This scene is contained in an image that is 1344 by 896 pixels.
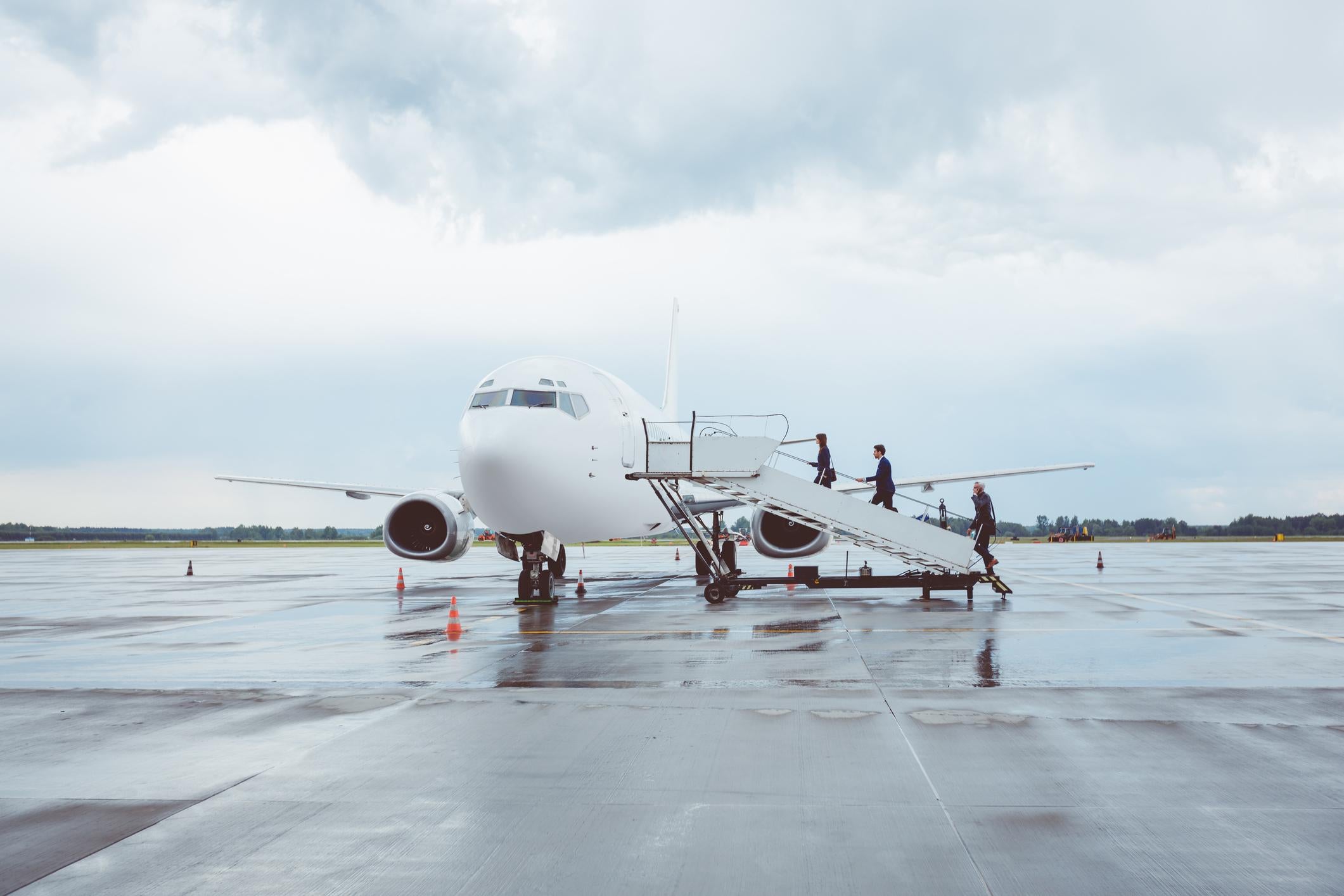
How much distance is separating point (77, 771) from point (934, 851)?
5.09m

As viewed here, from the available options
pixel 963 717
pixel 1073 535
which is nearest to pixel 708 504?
pixel 963 717

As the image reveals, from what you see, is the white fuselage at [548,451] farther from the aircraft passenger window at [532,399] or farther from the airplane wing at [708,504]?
the airplane wing at [708,504]

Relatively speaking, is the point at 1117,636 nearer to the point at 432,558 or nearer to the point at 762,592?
the point at 762,592

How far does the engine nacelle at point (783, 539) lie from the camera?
65.0 feet

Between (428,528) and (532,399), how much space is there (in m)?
7.06

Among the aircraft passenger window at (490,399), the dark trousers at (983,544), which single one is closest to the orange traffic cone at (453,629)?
the aircraft passenger window at (490,399)

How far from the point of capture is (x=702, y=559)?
2075 cm

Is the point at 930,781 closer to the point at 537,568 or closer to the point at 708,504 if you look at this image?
the point at 537,568

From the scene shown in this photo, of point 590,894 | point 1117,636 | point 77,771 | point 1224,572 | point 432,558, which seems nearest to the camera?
point 590,894

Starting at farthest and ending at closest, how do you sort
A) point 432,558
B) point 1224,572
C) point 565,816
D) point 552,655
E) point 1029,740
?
point 1224,572, point 432,558, point 552,655, point 1029,740, point 565,816

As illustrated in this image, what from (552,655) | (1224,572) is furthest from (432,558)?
(1224,572)

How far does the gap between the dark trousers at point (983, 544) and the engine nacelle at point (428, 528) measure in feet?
35.3

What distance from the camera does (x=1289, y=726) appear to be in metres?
6.41

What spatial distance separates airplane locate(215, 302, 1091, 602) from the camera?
539 inches
